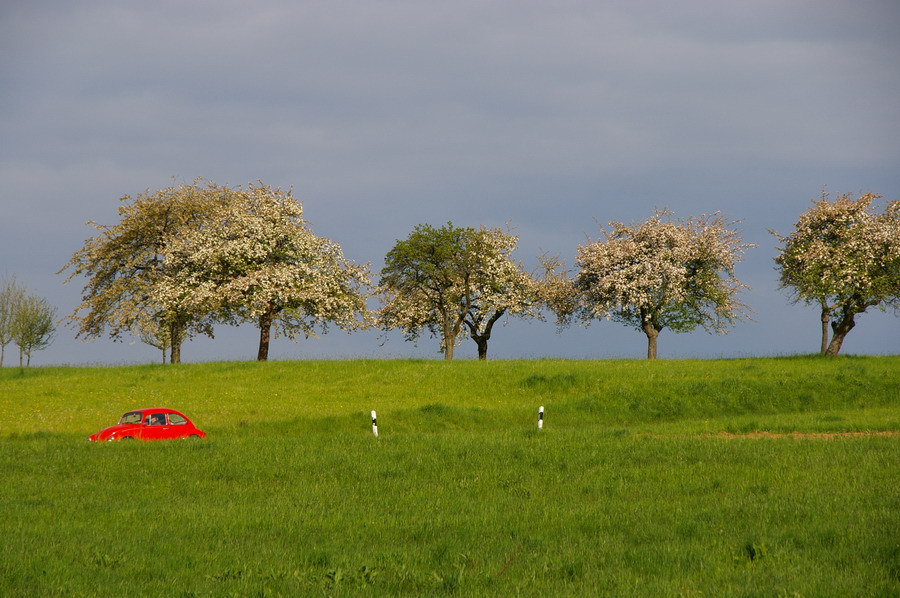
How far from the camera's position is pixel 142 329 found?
5938 centimetres

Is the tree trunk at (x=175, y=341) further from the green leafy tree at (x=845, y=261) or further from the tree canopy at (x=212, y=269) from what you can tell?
the green leafy tree at (x=845, y=261)

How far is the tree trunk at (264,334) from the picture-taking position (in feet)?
197

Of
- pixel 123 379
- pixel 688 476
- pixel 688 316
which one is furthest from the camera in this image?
pixel 688 316

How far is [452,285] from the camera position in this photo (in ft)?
228

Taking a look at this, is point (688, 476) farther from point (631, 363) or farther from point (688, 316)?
point (688, 316)

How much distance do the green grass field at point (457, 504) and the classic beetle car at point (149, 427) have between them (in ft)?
6.98

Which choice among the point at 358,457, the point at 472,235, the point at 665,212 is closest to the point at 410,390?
the point at 358,457

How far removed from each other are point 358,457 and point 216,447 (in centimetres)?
536

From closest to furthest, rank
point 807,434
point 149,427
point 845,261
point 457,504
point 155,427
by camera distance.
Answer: point 457,504 → point 807,434 → point 149,427 → point 155,427 → point 845,261

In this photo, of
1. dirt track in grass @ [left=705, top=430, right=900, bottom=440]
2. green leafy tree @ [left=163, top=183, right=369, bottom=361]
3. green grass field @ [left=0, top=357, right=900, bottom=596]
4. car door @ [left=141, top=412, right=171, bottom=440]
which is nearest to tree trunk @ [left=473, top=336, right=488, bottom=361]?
green leafy tree @ [left=163, top=183, right=369, bottom=361]

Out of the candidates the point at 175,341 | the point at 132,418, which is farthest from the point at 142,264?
the point at 132,418

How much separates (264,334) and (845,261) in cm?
4289

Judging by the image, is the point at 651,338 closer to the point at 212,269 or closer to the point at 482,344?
the point at 482,344

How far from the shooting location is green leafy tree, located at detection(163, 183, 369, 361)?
189ft
